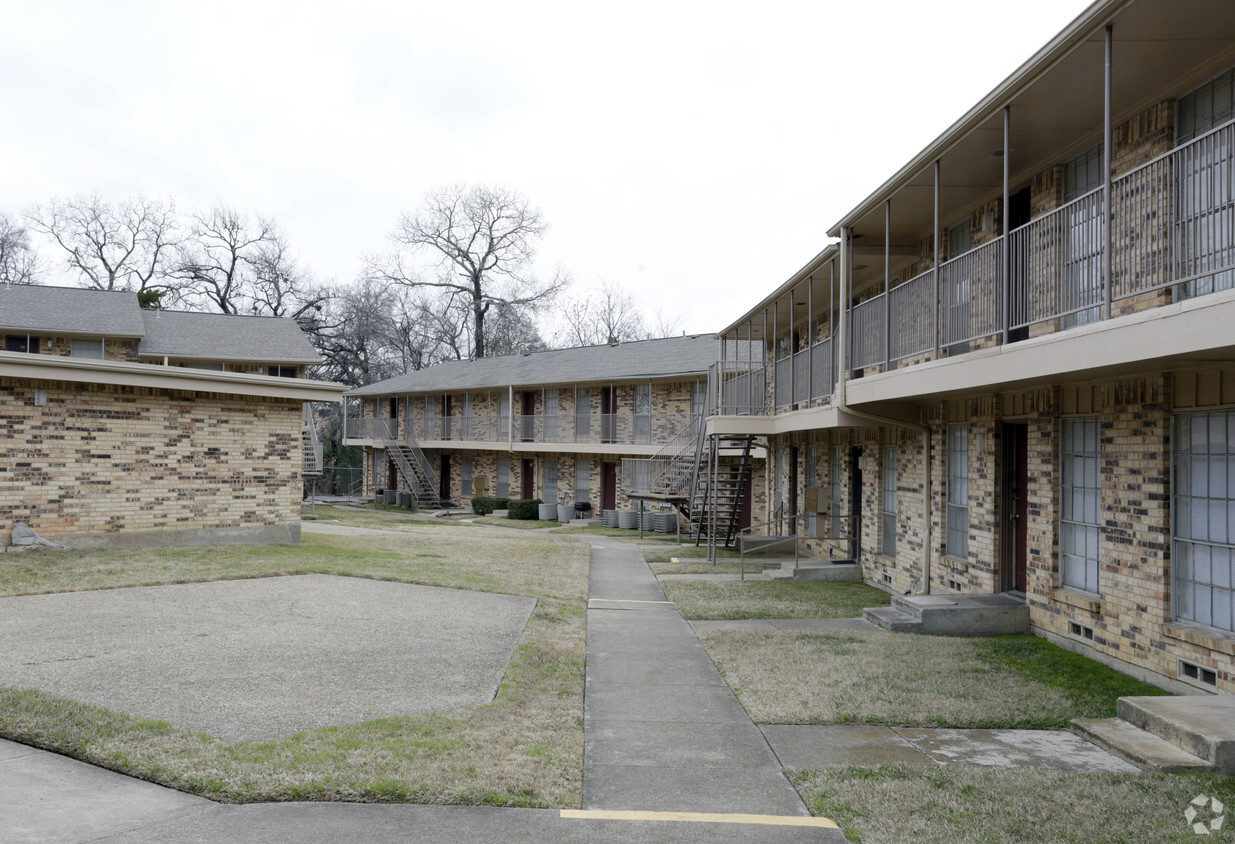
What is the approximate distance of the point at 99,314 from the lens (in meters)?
29.2

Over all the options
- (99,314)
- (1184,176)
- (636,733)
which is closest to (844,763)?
(636,733)

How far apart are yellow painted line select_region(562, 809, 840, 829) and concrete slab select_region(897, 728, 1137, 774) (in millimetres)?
1548

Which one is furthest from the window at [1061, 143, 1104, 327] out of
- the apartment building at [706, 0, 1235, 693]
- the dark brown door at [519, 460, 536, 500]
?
the dark brown door at [519, 460, 536, 500]

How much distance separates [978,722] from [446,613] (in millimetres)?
6589

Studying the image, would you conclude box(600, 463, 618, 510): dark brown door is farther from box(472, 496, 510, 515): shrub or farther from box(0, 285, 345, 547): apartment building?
box(0, 285, 345, 547): apartment building

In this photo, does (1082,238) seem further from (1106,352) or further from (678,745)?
(678,745)

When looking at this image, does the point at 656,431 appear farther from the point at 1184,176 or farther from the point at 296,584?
the point at 1184,176

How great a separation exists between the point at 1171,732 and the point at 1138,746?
0.27 metres

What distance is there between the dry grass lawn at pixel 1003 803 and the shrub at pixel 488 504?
28.3 meters

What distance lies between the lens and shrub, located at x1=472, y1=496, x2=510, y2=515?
110ft

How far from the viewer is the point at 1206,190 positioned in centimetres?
643

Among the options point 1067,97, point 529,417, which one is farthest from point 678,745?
point 529,417

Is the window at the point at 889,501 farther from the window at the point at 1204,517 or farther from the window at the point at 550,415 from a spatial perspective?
the window at the point at 550,415

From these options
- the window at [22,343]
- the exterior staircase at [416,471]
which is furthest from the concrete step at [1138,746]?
the exterior staircase at [416,471]
